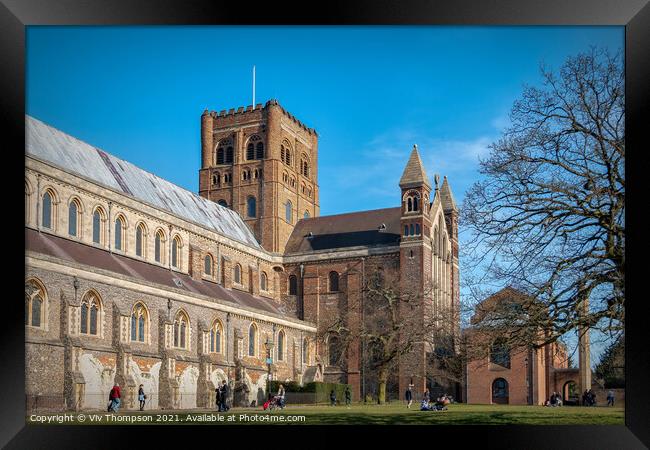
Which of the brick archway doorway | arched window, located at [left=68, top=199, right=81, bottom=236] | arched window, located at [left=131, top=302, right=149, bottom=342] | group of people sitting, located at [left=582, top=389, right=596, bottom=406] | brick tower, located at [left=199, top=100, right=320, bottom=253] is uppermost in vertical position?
brick tower, located at [left=199, top=100, right=320, bottom=253]

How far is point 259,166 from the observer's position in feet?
222

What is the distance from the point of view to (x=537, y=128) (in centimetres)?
2155

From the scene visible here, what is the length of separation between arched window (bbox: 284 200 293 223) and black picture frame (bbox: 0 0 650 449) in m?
49.4

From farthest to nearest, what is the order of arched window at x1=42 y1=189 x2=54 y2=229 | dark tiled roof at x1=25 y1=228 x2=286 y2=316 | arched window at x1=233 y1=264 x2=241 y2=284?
arched window at x1=233 y1=264 x2=241 y2=284 → arched window at x1=42 y1=189 x2=54 y2=229 → dark tiled roof at x1=25 y1=228 x2=286 y2=316

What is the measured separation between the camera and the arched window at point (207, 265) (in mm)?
52844

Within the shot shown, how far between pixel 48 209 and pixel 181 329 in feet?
28.2

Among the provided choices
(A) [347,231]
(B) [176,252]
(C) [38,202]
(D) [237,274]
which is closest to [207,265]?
(B) [176,252]

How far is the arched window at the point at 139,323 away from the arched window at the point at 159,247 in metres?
8.55

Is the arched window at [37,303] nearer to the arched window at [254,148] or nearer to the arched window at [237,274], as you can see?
the arched window at [237,274]

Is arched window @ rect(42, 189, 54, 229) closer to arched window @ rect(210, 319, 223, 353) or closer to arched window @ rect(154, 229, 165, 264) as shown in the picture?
arched window @ rect(154, 229, 165, 264)

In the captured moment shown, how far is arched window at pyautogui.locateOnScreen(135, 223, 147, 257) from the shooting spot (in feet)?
151

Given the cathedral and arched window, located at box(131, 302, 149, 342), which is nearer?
the cathedral

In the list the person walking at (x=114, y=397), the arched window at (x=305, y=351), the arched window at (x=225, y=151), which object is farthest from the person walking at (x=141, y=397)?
the arched window at (x=225, y=151)

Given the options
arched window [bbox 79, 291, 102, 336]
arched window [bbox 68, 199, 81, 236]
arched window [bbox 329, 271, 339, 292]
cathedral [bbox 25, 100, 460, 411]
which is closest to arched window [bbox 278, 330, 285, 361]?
cathedral [bbox 25, 100, 460, 411]
